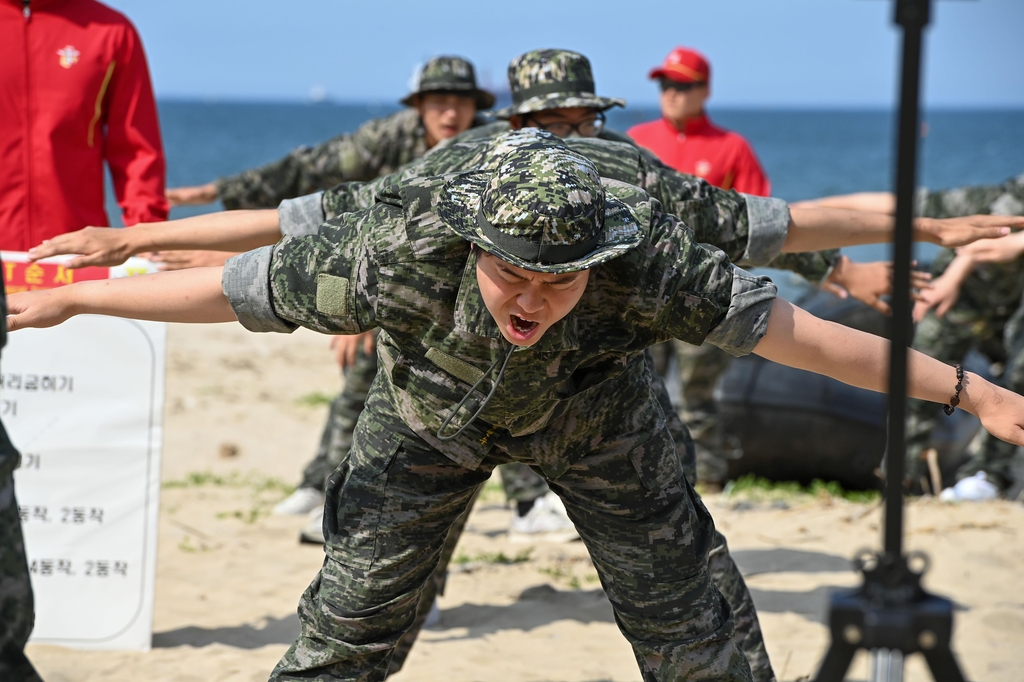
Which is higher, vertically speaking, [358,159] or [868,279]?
[358,159]

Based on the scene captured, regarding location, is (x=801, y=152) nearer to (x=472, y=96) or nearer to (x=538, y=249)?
(x=472, y=96)

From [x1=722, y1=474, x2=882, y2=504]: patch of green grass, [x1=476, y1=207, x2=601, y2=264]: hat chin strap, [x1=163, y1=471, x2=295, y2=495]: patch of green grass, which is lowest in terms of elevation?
[x1=722, y1=474, x2=882, y2=504]: patch of green grass

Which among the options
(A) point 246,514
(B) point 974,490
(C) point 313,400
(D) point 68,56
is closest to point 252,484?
(A) point 246,514

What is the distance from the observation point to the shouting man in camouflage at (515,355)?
2445mm

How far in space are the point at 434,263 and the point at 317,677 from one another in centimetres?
110

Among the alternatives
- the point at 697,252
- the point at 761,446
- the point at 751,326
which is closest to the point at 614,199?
the point at 697,252

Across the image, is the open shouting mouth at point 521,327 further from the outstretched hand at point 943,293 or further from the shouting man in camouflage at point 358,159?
the outstretched hand at point 943,293

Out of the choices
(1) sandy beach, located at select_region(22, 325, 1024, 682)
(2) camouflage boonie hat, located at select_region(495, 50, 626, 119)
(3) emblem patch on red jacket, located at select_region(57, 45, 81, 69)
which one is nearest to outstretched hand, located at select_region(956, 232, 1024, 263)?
(1) sandy beach, located at select_region(22, 325, 1024, 682)

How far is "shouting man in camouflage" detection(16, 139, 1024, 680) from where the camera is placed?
2445mm

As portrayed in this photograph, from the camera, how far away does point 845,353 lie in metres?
2.59

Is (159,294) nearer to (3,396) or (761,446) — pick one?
(3,396)

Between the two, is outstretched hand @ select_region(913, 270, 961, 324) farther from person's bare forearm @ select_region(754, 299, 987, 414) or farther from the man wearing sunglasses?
person's bare forearm @ select_region(754, 299, 987, 414)

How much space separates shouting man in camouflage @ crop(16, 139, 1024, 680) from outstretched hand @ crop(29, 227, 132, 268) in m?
0.50

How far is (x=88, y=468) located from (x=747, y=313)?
2.70 meters
